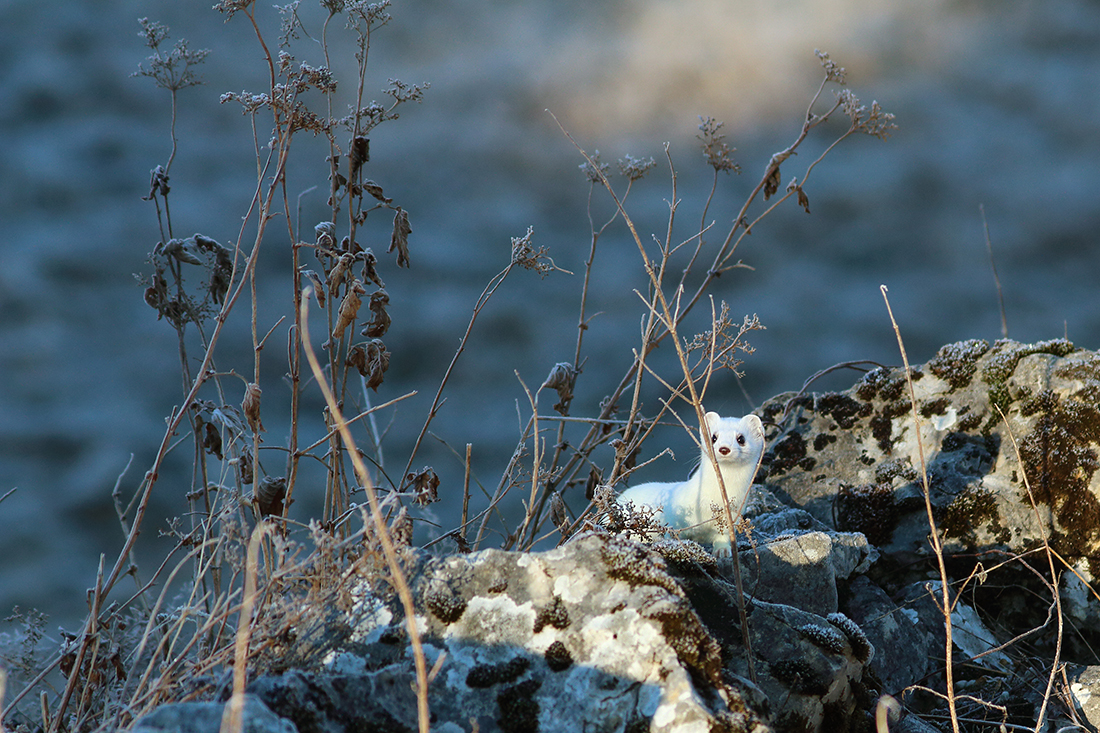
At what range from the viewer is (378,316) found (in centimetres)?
357

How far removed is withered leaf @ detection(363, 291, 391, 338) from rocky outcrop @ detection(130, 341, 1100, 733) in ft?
4.34

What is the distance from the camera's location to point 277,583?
2.54 meters

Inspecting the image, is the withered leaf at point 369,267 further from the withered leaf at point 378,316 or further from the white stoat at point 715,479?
the white stoat at point 715,479

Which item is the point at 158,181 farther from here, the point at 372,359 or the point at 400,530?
the point at 400,530

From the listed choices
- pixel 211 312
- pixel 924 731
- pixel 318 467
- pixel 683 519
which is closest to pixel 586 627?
pixel 924 731

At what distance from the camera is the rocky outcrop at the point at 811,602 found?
2.21m

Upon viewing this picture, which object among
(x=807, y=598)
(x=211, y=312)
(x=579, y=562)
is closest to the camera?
(x=579, y=562)

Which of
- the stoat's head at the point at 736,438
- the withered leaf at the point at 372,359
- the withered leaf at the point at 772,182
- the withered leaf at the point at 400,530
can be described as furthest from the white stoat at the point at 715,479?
the withered leaf at the point at 400,530

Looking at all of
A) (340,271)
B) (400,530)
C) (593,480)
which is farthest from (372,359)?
(593,480)

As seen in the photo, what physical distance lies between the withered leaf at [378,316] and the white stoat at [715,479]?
1.50 m

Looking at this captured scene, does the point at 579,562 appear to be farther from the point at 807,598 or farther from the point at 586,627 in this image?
the point at 807,598

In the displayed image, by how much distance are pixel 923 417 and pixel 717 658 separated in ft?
11.4

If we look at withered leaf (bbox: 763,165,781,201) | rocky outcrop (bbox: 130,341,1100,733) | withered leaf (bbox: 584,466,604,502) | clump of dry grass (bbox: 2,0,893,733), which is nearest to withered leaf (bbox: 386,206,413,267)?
clump of dry grass (bbox: 2,0,893,733)

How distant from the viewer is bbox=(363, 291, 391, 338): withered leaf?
11.6 ft
